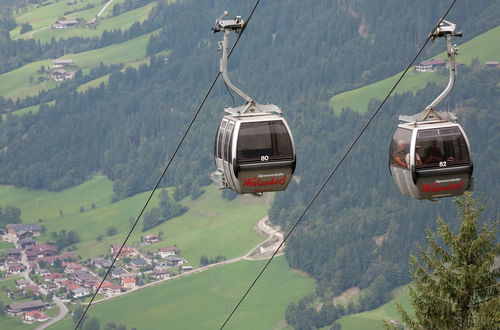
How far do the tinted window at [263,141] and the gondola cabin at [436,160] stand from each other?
2.42m

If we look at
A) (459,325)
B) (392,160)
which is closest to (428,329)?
(459,325)

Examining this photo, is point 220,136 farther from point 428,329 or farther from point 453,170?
point 428,329

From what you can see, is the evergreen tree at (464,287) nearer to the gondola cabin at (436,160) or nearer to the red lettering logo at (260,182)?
the gondola cabin at (436,160)

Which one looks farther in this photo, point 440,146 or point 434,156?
point 434,156

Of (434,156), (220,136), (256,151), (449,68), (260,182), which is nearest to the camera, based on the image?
(449,68)

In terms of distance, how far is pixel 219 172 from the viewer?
26250 mm

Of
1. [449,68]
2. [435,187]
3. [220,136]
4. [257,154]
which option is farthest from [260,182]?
[449,68]

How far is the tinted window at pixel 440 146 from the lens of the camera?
25.0 meters

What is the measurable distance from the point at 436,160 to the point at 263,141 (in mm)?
3464

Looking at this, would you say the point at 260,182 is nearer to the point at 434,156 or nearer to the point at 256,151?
the point at 256,151

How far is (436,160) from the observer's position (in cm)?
2519

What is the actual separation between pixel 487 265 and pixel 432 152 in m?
4.75

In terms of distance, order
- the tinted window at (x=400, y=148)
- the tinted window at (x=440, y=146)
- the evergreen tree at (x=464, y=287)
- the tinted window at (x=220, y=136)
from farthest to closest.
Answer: the evergreen tree at (x=464, y=287)
the tinted window at (x=220, y=136)
the tinted window at (x=400, y=148)
the tinted window at (x=440, y=146)

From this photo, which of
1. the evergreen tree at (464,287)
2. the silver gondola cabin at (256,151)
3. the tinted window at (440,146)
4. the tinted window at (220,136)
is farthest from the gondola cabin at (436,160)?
the tinted window at (220,136)
